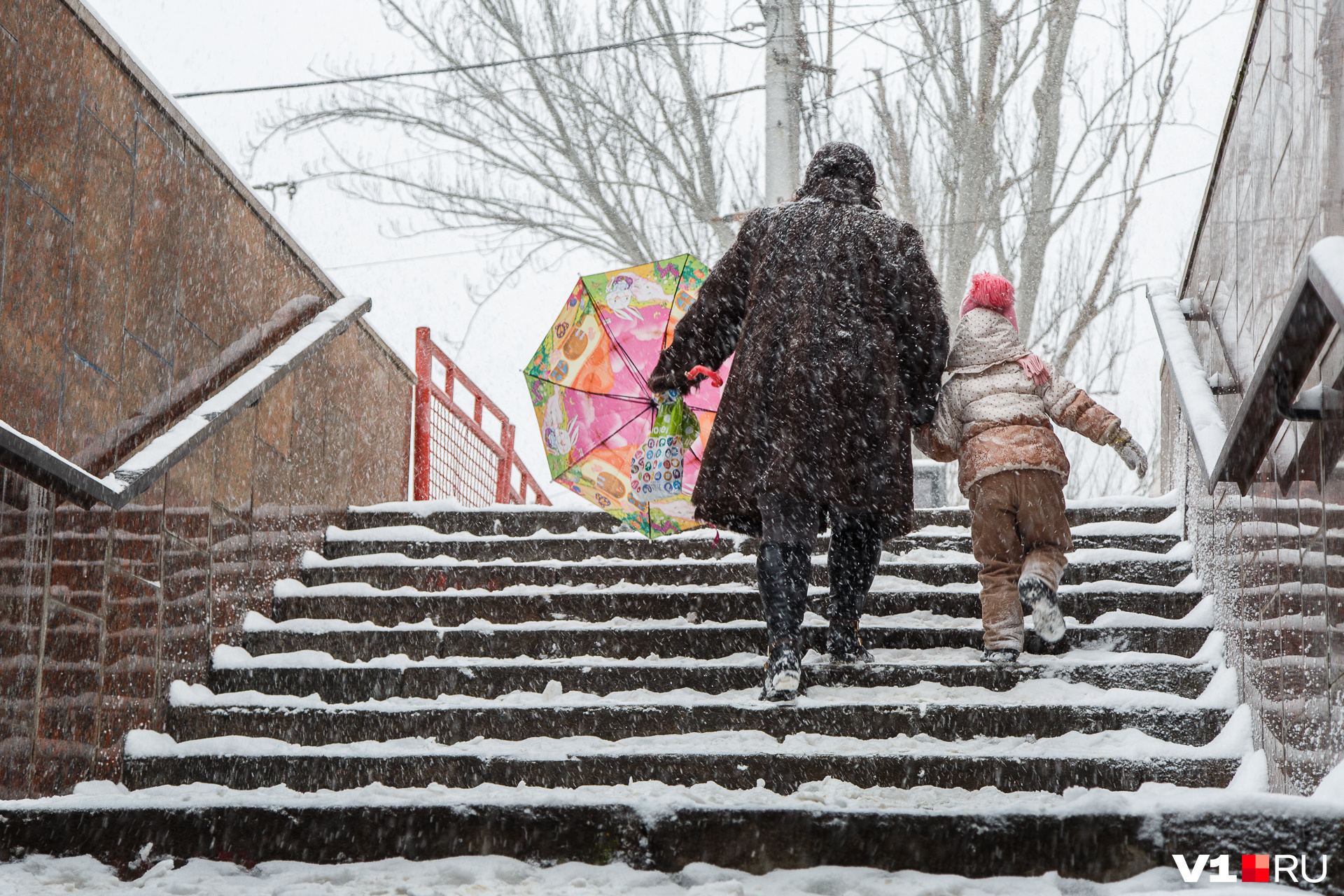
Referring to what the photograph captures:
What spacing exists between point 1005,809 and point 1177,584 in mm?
2589

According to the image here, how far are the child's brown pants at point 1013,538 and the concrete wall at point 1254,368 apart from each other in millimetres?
497

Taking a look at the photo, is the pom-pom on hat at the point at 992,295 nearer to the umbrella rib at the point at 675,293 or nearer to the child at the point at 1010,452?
the child at the point at 1010,452

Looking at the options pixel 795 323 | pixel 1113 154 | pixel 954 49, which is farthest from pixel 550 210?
pixel 795 323

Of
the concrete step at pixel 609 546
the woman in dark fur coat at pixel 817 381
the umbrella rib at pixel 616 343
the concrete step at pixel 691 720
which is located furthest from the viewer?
the concrete step at pixel 609 546

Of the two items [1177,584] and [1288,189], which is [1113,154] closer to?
[1177,584]

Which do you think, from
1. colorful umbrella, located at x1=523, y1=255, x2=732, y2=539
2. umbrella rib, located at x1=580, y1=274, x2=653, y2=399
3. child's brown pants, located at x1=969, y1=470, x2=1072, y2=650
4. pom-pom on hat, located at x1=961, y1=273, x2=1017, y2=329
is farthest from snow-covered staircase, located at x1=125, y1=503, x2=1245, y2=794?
pom-pom on hat, located at x1=961, y1=273, x2=1017, y2=329

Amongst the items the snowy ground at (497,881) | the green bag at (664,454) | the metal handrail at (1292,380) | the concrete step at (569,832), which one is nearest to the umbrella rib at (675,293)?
the green bag at (664,454)

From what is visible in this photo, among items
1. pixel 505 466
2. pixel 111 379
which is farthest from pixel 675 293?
pixel 505 466

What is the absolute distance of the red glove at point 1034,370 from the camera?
4.30 metres

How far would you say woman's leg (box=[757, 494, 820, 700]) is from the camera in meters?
3.65

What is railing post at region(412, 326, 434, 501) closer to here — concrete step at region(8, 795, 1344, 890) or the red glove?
the red glove

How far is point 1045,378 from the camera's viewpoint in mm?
4336

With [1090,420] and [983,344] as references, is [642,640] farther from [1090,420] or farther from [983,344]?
[1090,420]

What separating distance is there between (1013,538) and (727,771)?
145cm
